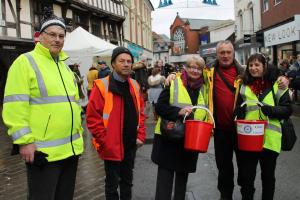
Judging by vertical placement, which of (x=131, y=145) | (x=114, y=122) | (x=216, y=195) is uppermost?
(x=114, y=122)

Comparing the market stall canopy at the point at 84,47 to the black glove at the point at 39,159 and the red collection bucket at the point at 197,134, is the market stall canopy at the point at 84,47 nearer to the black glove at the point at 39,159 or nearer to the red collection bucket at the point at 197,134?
the red collection bucket at the point at 197,134

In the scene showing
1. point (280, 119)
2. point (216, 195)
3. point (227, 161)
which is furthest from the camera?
point (216, 195)

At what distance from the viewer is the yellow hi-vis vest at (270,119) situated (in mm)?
4207

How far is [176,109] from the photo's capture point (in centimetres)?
386

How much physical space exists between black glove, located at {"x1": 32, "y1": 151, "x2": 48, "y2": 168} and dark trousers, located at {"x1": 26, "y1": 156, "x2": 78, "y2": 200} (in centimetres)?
7

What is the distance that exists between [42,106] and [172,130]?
1.24m

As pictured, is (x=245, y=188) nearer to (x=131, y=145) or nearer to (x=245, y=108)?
(x=245, y=108)

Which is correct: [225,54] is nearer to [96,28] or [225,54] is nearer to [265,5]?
[265,5]

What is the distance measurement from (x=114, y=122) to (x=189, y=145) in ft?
2.69

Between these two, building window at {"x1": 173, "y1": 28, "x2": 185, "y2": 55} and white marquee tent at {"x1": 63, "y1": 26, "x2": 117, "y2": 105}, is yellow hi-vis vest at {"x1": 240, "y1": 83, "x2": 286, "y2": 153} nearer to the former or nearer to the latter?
white marquee tent at {"x1": 63, "y1": 26, "x2": 117, "y2": 105}

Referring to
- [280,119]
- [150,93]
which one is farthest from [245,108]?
[150,93]

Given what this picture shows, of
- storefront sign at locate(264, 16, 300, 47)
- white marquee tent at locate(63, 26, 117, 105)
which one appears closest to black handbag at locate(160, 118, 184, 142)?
white marquee tent at locate(63, 26, 117, 105)

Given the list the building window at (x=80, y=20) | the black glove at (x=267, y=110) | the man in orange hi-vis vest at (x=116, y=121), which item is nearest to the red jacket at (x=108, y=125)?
the man in orange hi-vis vest at (x=116, y=121)

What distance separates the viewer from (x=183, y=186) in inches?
163
